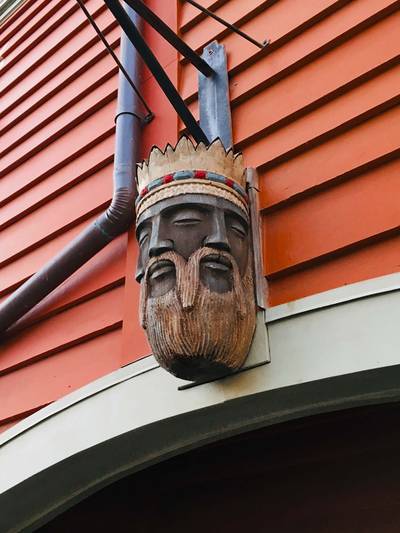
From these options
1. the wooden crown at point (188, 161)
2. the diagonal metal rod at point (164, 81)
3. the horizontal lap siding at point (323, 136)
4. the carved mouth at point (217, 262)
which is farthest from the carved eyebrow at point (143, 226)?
the diagonal metal rod at point (164, 81)

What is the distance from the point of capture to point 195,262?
1.67 meters

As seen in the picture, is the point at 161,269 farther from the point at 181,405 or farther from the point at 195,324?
the point at 181,405

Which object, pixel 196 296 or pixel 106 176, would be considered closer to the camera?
pixel 196 296

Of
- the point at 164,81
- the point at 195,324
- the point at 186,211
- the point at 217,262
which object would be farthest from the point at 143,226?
the point at 164,81

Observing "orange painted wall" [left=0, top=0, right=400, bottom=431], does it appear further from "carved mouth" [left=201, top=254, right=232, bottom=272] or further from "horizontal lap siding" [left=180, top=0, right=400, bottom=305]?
"carved mouth" [left=201, top=254, right=232, bottom=272]

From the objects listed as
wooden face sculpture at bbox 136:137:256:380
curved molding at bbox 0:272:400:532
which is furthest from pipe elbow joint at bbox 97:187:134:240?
curved molding at bbox 0:272:400:532

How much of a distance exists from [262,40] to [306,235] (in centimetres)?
91

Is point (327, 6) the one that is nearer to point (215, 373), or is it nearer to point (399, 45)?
point (399, 45)

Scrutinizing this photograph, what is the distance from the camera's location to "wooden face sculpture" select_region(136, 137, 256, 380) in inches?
63.7

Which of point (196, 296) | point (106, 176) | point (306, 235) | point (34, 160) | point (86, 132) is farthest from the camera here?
point (34, 160)

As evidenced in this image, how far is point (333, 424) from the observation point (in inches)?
85.4

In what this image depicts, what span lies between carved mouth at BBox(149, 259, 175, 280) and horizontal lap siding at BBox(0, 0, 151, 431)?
1.57 ft

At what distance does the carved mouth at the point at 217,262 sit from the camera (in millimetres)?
1684

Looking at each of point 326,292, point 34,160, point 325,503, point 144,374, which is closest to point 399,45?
point 326,292
